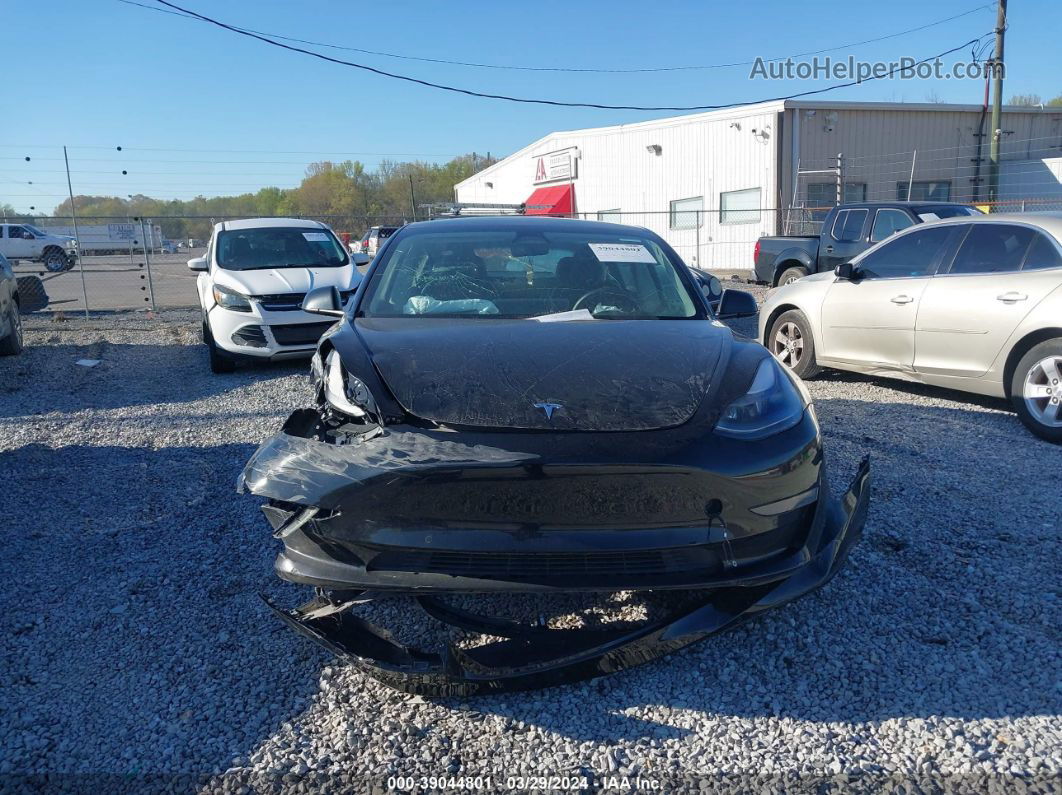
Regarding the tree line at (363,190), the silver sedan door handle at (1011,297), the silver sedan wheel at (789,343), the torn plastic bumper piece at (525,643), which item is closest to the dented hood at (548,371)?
the torn plastic bumper piece at (525,643)

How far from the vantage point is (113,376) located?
9078mm

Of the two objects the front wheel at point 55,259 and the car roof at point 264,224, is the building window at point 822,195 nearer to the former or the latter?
the car roof at point 264,224

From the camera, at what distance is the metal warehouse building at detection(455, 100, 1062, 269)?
23.1m

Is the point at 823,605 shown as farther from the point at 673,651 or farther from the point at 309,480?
the point at 309,480

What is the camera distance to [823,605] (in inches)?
124

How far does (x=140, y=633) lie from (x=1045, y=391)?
18.6 ft

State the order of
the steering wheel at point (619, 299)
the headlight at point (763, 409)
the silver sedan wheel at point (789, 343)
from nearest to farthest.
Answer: the headlight at point (763, 409), the steering wheel at point (619, 299), the silver sedan wheel at point (789, 343)

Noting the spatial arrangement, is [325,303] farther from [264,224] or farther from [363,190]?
[363,190]

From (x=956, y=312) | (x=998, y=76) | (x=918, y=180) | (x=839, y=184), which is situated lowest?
(x=956, y=312)

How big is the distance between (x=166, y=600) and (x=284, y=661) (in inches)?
30.8

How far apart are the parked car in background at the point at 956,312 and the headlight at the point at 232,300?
5.61 metres

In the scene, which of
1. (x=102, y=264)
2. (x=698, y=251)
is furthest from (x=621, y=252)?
(x=102, y=264)

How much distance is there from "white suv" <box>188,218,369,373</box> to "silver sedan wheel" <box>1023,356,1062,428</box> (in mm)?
6146

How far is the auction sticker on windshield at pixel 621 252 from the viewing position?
4.10m
